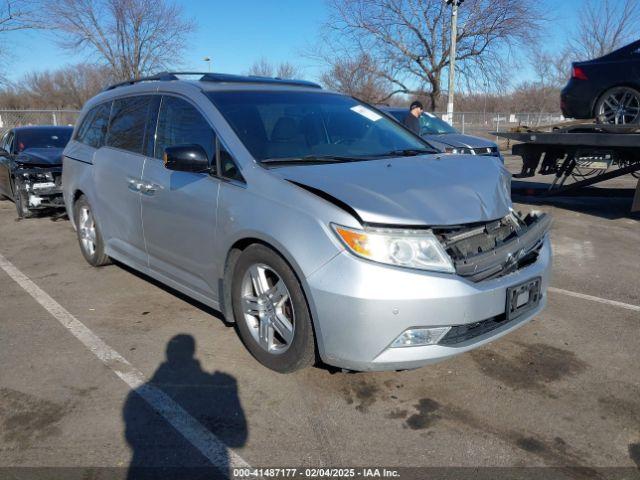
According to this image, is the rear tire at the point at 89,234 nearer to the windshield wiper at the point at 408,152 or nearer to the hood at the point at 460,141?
the windshield wiper at the point at 408,152

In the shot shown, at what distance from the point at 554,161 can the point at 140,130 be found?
707 centimetres

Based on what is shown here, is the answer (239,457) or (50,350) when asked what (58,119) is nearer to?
(50,350)

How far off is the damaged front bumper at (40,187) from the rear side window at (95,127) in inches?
109

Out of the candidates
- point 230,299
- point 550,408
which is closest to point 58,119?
point 230,299

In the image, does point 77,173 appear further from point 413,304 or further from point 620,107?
point 620,107

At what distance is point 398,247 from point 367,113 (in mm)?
2049

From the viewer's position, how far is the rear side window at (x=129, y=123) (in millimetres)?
4562

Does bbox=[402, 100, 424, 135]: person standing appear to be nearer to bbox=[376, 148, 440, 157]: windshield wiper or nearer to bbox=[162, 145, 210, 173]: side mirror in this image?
bbox=[376, 148, 440, 157]: windshield wiper

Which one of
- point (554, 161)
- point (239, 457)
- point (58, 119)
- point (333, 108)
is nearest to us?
point (239, 457)

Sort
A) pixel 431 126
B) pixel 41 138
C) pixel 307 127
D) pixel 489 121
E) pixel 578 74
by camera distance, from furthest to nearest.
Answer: pixel 489 121, pixel 431 126, pixel 41 138, pixel 578 74, pixel 307 127

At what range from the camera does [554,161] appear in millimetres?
9062

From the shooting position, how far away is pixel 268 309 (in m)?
3.35

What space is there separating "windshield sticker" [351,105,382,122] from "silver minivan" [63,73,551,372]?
19mm

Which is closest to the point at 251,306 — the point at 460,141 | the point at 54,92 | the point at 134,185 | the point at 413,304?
the point at 413,304
